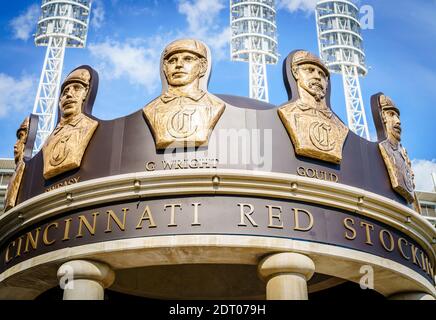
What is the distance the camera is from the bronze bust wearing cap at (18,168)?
20.0 meters

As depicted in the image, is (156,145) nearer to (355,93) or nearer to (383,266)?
(383,266)

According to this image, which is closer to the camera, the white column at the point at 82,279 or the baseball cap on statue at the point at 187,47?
the white column at the point at 82,279

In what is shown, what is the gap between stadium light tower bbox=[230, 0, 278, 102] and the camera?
206 feet

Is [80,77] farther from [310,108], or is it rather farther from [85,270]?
[310,108]

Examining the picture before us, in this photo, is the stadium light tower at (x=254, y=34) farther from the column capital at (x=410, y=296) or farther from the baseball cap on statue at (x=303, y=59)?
the column capital at (x=410, y=296)

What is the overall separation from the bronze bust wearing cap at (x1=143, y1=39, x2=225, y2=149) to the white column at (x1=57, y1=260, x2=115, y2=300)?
3.49m

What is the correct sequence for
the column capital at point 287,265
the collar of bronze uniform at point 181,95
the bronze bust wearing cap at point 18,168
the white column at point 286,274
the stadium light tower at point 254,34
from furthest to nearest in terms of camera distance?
the stadium light tower at point 254,34
the bronze bust wearing cap at point 18,168
the collar of bronze uniform at point 181,95
the column capital at point 287,265
the white column at point 286,274

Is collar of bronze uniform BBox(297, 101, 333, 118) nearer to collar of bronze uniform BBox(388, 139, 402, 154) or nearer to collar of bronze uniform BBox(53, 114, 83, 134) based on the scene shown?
collar of bronze uniform BBox(388, 139, 402, 154)

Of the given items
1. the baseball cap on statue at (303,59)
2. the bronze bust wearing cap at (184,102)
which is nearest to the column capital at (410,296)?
the baseball cap on statue at (303,59)

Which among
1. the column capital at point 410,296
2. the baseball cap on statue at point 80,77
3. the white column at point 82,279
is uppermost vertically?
the baseball cap on statue at point 80,77

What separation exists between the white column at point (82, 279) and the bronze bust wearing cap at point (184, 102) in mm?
3485

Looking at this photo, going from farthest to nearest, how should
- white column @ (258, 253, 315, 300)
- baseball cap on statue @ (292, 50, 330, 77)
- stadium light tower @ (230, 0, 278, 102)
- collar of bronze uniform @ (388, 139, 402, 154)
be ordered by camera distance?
stadium light tower @ (230, 0, 278, 102), collar of bronze uniform @ (388, 139, 402, 154), baseball cap on statue @ (292, 50, 330, 77), white column @ (258, 253, 315, 300)

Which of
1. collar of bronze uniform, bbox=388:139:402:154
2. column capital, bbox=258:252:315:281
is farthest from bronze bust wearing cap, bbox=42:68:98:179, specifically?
collar of bronze uniform, bbox=388:139:402:154

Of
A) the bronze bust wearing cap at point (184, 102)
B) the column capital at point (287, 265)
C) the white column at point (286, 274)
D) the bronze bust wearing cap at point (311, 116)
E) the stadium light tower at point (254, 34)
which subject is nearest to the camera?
the white column at point (286, 274)
